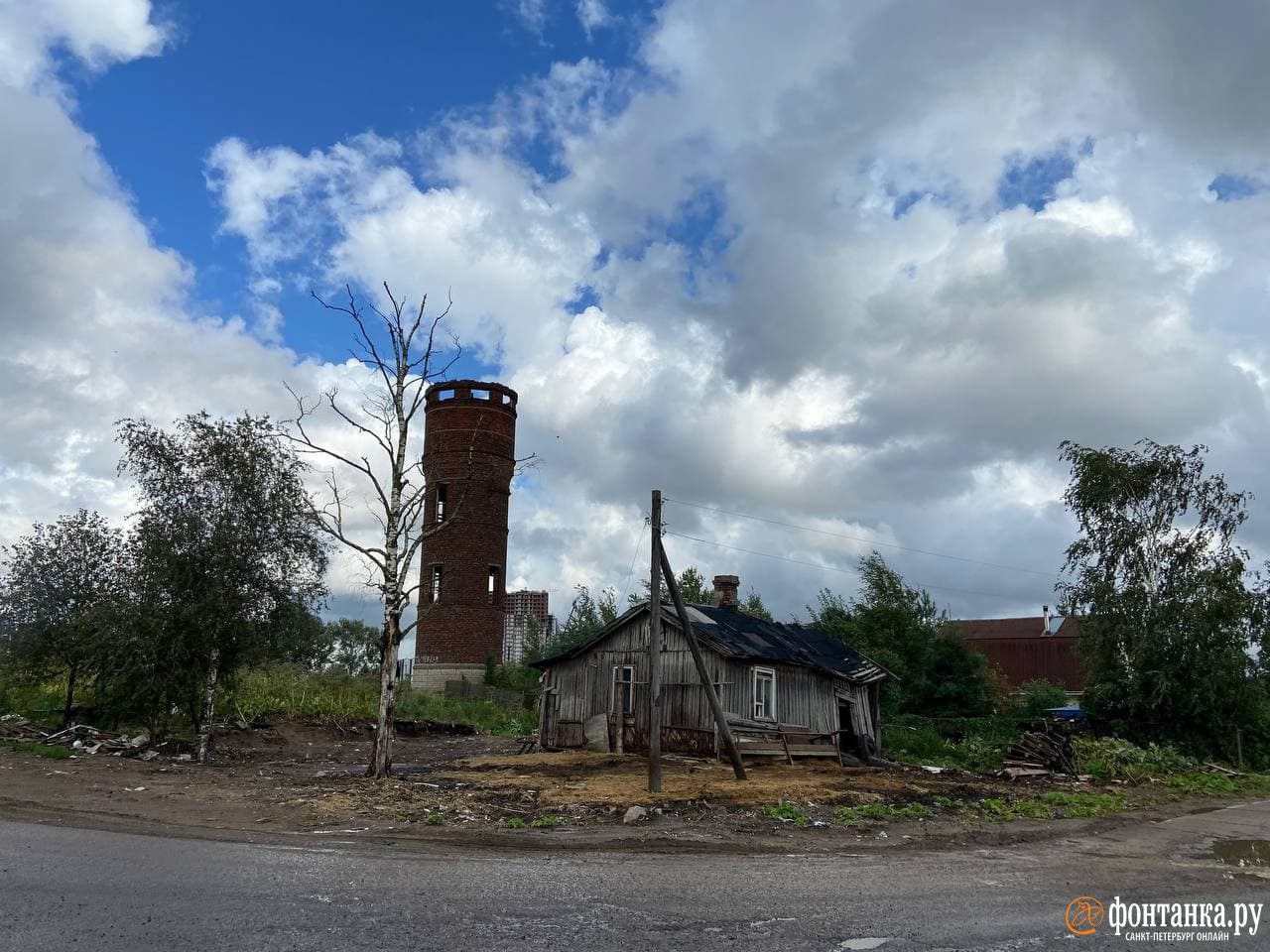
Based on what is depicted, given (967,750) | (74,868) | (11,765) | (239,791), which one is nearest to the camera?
(74,868)

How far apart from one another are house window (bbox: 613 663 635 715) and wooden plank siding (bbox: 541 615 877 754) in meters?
0.14

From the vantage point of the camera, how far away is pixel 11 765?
1939cm

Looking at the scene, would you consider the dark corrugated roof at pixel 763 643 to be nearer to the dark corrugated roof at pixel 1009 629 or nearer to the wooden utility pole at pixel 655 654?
the wooden utility pole at pixel 655 654

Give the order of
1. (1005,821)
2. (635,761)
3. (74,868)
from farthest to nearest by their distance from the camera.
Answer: (635,761), (1005,821), (74,868)

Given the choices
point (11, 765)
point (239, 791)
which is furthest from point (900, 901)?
point (11, 765)

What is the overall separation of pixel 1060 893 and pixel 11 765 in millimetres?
20424

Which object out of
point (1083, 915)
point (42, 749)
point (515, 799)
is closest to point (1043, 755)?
point (515, 799)

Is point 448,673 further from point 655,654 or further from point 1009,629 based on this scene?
point 1009,629

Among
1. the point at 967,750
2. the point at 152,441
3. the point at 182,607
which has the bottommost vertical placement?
the point at 967,750

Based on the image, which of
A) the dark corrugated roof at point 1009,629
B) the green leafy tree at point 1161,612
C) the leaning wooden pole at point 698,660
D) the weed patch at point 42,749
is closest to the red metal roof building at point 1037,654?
the dark corrugated roof at point 1009,629

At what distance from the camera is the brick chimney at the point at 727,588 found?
110 ft

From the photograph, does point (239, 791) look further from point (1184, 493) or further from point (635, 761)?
point (1184, 493)

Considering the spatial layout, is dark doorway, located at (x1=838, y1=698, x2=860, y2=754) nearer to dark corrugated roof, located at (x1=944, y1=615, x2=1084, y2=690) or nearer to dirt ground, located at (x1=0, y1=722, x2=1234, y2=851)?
dirt ground, located at (x1=0, y1=722, x2=1234, y2=851)

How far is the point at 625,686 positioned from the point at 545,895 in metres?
18.7
